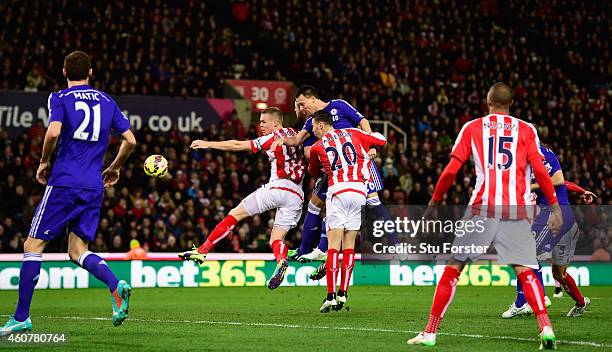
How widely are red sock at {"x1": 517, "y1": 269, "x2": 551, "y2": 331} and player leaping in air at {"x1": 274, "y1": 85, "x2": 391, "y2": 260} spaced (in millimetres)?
4297

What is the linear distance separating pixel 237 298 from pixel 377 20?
18.5 metres

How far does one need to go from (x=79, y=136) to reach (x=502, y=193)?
3753 mm

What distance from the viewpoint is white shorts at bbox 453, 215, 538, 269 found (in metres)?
7.77

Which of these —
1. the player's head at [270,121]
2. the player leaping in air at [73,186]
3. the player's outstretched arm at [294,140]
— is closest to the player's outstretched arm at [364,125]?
the player's outstretched arm at [294,140]

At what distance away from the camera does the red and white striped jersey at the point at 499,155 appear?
7820 mm

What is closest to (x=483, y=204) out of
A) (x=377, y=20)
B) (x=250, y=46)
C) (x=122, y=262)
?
(x=122, y=262)

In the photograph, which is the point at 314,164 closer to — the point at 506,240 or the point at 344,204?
the point at 344,204

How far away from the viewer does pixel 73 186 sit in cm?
834

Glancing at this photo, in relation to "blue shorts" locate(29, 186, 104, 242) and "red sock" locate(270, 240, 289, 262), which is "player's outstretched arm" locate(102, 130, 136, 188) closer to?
"blue shorts" locate(29, 186, 104, 242)

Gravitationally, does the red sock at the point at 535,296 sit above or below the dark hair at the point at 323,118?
below

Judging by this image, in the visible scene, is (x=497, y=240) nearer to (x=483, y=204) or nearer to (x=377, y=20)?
(x=483, y=204)

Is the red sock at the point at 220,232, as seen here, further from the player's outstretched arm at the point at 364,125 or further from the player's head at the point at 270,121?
the player's outstretched arm at the point at 364,125

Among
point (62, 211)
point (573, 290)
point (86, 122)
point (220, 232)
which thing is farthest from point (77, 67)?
point (573, 290)

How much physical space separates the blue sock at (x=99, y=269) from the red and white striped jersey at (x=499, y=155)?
3187 mm
